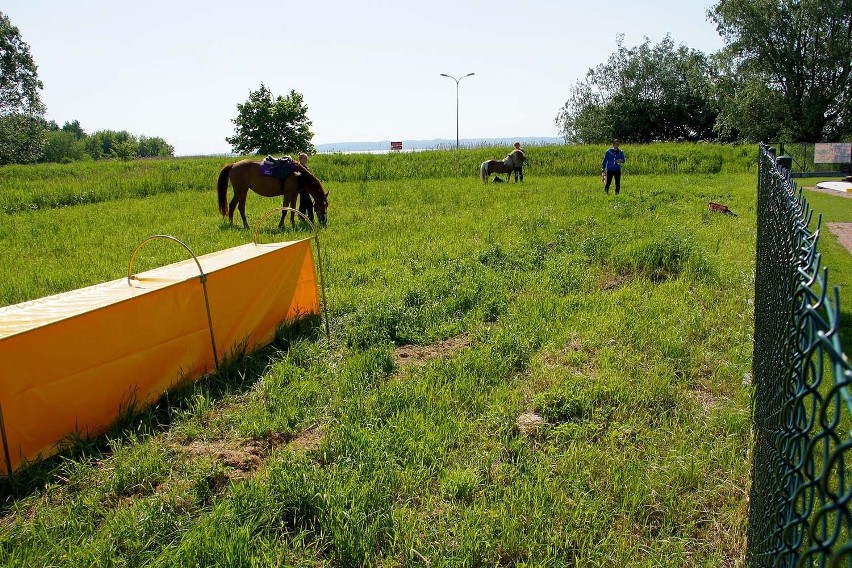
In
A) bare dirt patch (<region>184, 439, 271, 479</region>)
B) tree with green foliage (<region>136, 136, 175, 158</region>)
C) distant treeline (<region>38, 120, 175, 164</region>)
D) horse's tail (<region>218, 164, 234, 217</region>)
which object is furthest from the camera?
tree with green foliage (<region>136, 136, 175, 158</region>)

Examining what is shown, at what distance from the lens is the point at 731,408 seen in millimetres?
4062

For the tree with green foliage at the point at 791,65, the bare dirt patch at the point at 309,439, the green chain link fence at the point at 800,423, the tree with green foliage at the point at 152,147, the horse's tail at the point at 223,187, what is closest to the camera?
the green chain link fence at the point at 800,423

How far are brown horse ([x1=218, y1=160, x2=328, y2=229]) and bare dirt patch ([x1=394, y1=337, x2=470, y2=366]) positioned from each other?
6465 millimetres

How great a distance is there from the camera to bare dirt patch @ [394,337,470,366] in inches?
209

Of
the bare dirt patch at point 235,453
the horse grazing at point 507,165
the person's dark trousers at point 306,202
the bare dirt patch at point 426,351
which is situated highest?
the horse grazing at point 507,165

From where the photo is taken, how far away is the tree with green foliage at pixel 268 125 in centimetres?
6288

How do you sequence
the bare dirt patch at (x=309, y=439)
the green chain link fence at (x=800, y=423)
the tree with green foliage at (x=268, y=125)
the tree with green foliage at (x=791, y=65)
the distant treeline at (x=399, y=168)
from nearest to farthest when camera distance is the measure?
the green chain link fence at (x=800, y=423) → the bare dirt patch at (x=309, y=439) → the distant treeline at (x=399, y=168) → the tree with green foliage at (x=791, y=65) → the tree with green foliage at (x=268, y=125)

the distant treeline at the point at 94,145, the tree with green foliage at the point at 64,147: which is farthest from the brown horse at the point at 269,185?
the tree with green foliage at the point at 64,147

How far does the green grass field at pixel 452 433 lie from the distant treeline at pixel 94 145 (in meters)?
84.1

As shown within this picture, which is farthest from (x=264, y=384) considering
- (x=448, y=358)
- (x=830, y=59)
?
(x=830, y=59)

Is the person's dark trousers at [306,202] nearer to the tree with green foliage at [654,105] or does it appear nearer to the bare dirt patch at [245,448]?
the bare dirt patch at [245,448]

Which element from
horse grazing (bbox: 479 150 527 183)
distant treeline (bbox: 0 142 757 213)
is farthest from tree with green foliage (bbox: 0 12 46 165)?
horse grazing (bbox: 479 150 527 183)

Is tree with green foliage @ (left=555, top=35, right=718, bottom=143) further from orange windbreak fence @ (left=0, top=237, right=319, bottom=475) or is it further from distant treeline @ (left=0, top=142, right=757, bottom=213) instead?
orange windbreak fence @ (left=0, top=237, right=319, bottom=475)

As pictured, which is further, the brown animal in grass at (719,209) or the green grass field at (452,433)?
the brown animal in grass at (719,209)
